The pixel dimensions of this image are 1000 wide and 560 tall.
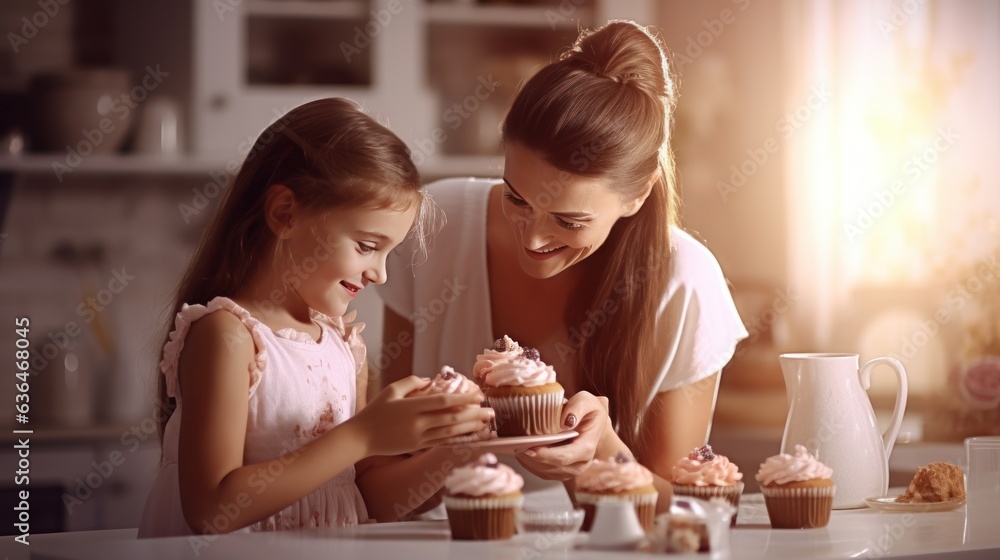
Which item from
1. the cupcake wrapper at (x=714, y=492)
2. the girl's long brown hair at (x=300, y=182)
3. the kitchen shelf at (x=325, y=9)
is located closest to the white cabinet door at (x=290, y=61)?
the kitchen shelf at (x=325, y=9)

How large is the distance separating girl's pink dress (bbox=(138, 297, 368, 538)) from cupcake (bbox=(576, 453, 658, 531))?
0.45 metres

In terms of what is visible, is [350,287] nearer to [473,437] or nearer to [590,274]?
[473,437]

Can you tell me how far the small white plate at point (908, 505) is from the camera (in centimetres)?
149

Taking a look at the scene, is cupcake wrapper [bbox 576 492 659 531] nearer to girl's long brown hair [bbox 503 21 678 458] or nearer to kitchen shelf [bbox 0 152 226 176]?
girl's long brown hair [bbox 503 21 678 458]

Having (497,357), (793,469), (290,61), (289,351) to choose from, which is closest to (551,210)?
(497,357)

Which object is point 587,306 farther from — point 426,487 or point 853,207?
point 853,207

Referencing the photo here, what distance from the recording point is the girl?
53.5 inches

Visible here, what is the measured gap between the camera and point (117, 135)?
3.15 metres

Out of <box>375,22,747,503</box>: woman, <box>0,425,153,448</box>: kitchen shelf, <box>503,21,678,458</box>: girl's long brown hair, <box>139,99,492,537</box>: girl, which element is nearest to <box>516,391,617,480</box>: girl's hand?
<box>375,22,747,503</box>: woman

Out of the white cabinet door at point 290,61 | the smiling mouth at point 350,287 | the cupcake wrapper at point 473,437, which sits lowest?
the cupcake wrapper at point 473,437

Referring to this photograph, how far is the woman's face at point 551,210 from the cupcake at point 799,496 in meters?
0.55

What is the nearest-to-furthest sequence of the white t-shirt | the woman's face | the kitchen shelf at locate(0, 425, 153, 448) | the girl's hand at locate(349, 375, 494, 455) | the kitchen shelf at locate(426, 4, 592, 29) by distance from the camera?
1. the girl's hand at locate(349, 375, 494, 455)
2. the woman's face
3. the white t-shirt
4. the kitchen shelf at locate(0, 425, 153, 448)
5. the kitchen shelf at locate(426, 4, 592, 29)

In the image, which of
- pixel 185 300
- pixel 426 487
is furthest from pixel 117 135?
pixel 426 487

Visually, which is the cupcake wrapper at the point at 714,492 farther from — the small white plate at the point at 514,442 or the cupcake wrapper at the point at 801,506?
the small white plate at the point at 514,442
